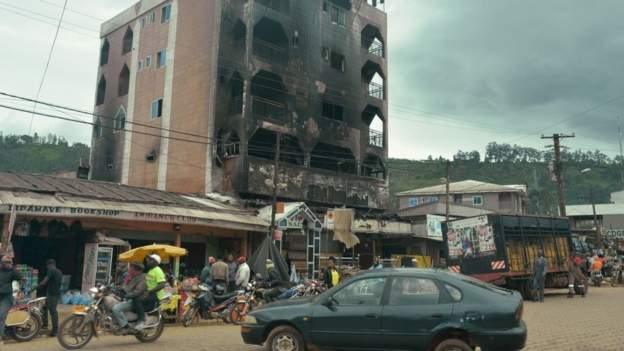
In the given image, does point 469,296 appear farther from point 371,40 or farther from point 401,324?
point 371,40

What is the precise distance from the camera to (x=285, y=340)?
8.23 metres

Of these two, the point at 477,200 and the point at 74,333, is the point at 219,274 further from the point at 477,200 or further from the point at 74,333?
the point at 477,200

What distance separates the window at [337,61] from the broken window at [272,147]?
722cm

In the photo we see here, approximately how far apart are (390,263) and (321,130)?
10.5m

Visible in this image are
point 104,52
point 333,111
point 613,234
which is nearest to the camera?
point 333,111

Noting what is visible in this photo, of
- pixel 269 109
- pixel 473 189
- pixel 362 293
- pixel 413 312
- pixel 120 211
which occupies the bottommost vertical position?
pixel 413 312

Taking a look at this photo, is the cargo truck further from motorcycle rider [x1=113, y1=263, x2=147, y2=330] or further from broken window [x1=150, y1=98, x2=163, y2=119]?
broken window [x1=150, y1=98, x2=163, y2=119]

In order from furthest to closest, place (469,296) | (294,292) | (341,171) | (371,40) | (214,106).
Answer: (371,40)
(341,171)
(214,106)
(294,292)
(469,296)

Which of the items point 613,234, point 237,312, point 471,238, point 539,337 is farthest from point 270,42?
point 613,234

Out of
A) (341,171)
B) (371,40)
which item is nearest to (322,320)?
(341,171)

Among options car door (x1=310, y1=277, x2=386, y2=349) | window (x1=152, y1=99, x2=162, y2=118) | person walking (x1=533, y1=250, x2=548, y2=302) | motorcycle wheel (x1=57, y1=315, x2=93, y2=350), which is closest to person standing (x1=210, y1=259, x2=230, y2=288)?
motorcycle wheel (x1=57, y1=315, x2=93, y2=350)

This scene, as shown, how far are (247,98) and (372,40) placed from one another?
15.6 m

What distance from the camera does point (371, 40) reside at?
41.3 meters

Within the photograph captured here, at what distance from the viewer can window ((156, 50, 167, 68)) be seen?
3442 cm
